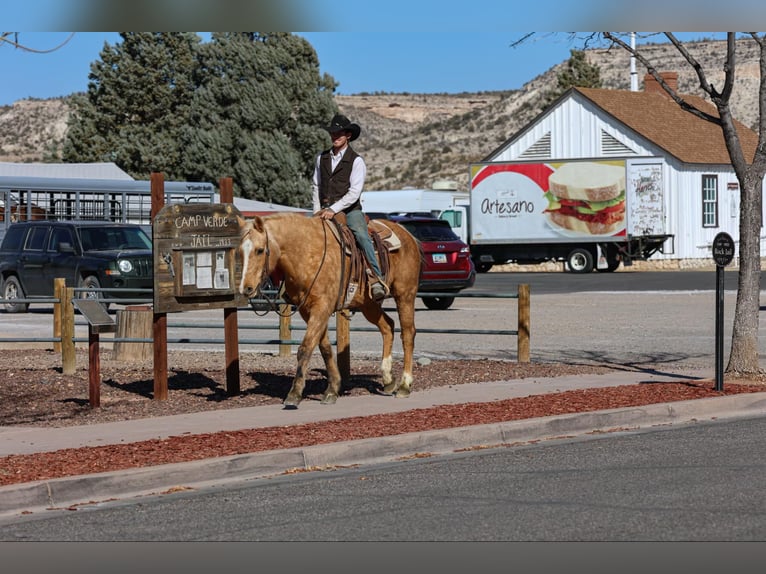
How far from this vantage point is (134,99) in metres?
72.4

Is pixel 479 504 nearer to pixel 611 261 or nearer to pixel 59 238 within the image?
pixel 59 238

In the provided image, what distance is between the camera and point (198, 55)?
218 feet

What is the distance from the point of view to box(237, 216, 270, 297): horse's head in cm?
1314

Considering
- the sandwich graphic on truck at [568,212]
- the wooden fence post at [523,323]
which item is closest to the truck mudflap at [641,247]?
the sandwich graphic on truck at [568,212]

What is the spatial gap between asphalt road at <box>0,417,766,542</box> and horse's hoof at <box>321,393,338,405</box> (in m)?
3.02

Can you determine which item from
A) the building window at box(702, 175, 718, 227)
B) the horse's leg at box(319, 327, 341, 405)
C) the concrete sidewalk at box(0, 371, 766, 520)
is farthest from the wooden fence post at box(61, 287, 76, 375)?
the building window at box(702, 175, 718, 227)

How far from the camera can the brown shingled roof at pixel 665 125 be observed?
51.4 metres

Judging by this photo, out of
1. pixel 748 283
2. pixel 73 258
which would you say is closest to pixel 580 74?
pixel 73 258

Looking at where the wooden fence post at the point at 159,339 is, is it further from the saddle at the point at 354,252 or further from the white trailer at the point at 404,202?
the white trailer at the point at 404,202

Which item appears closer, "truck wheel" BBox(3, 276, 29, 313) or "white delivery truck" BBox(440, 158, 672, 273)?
"truck wheel" BBox(3, 276, 29, 313)

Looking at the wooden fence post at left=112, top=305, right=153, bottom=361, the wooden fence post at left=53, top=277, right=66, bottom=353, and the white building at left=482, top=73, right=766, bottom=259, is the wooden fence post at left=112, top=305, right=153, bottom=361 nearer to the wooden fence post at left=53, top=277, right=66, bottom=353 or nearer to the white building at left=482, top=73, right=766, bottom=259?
the wooden fence post at left=53, top=277, right=66, bottom=353

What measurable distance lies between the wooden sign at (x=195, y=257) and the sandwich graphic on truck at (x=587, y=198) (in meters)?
34.0

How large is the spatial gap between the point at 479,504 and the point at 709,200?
4441 cm

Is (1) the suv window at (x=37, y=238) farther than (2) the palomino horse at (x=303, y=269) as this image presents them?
Yes
